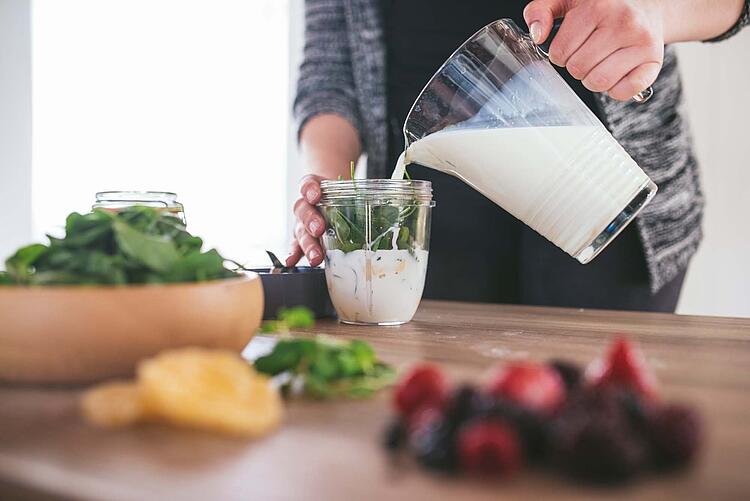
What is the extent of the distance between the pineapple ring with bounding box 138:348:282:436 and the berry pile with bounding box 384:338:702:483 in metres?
0.09

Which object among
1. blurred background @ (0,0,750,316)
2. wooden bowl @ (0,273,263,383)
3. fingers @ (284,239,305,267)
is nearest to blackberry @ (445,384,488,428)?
wooden bowl @ (0,273,263,383)

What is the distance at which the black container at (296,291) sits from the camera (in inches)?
40.1

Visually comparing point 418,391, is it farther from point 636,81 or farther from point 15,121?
point 15,121

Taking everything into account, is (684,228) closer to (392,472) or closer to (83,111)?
(392,472)

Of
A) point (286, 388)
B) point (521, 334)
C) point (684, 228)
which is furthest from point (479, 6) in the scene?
point (286, 388)

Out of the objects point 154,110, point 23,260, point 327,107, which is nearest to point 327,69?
point 327,107

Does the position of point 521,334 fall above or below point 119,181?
below

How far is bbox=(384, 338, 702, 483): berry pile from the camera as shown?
37cm

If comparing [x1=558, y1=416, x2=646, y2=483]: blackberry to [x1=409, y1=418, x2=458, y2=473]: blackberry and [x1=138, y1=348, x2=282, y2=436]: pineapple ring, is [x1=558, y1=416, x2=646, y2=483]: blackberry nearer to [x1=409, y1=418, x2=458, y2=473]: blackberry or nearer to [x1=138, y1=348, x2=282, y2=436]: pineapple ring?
[x1=409, y1=418, x2=458, y2=473]: blackberry

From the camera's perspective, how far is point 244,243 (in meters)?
3.52

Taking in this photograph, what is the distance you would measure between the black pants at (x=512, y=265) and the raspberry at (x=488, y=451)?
111 cm

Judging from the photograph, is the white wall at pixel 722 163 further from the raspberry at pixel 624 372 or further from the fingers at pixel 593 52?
the raspberry at pixel 624 372

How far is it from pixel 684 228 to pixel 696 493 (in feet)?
3.69

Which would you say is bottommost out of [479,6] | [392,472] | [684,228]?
[392,472]
